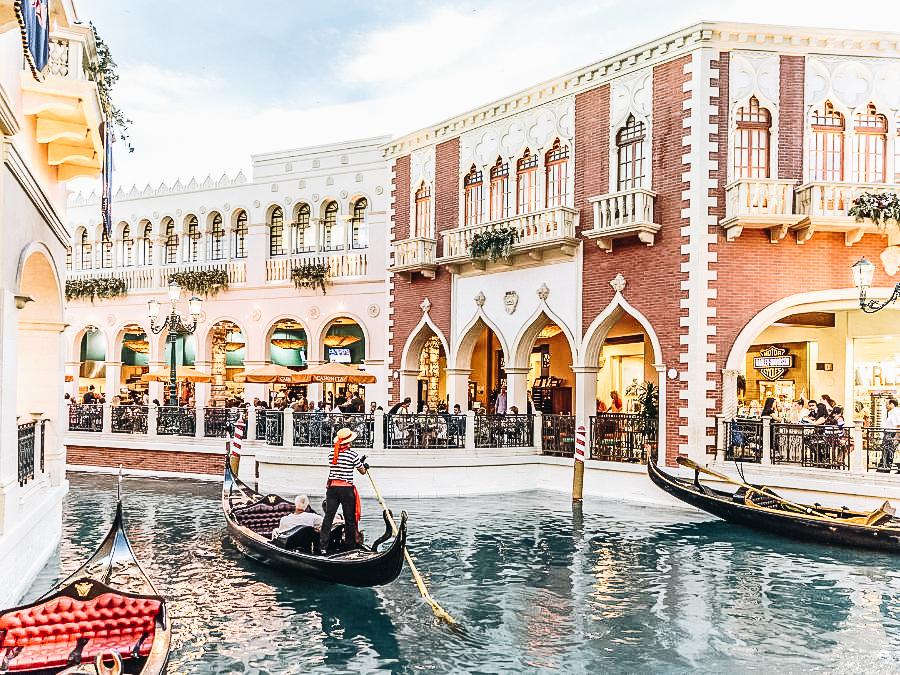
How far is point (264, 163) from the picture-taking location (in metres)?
20.4

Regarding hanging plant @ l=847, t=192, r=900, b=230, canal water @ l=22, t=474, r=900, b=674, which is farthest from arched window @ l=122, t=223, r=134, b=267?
hanging plant @ l=847, t=192, r=900, b=230

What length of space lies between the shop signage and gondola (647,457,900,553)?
4204mm

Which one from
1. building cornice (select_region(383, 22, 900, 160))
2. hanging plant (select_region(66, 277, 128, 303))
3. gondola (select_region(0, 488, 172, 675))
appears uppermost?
building cornice (select_region(383, 22, 900, 160))

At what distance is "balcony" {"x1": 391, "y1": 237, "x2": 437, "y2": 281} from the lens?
17.3 m

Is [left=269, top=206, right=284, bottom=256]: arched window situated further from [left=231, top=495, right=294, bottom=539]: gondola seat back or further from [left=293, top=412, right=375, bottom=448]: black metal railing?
[left=231, top=495, right=294, bottom=539]: gondola seat back

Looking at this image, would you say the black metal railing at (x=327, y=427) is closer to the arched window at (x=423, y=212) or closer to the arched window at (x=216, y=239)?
the arched window at (x=423, y=212)

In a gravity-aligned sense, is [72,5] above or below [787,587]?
above

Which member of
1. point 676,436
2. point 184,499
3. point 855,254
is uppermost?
point 855,254

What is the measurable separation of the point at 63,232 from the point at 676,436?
29.9 feet

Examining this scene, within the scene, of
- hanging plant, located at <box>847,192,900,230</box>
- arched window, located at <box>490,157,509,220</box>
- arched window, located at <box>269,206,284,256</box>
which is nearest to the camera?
hanging plant, located at <box>847,192,900,230</box>

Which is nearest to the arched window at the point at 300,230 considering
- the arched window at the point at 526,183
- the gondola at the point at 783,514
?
the arched window at the point at 526,183

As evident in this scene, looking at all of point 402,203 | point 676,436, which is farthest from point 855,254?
point 402,203

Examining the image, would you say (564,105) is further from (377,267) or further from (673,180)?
(377,267)

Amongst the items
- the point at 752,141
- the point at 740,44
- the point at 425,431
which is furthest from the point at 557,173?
the point at 425,431
